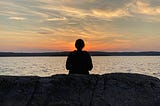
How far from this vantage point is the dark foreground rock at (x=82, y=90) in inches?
370

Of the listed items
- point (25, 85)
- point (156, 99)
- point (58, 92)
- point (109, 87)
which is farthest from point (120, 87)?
point (25, 85)

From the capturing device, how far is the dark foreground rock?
9.39 meters

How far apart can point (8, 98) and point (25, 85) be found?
53 centimetres

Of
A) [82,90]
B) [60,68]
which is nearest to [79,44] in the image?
[82,90]

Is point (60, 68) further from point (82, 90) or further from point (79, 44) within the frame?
point (82, 90)

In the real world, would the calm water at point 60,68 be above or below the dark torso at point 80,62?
below

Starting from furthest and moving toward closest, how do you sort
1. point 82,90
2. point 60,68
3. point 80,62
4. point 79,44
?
point 60,68 → point 79,44 → point 80,62 → point 82,90

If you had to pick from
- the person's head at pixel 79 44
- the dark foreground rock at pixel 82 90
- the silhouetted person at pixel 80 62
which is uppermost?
the person's head at pixel 79 44

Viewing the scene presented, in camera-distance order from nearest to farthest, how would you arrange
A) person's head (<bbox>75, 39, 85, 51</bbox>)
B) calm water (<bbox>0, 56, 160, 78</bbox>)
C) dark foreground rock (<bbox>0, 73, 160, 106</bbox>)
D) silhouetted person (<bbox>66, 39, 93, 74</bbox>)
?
dark foreground rock (<bbox>0, 73, 160, 106</bbox>) → silhouetted person (<bbox>66, 39, 93, 74</bbox>) → person's head (<bbox>75, 39, 85, 51</bbox>) → calm water (<bbox>0, 56, 160, 78</bbox>)

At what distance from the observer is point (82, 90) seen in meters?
9.60

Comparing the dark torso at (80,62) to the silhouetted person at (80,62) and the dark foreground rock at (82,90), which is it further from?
the dark foreground rock at (82,90)

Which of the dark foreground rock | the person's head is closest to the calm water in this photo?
the person's head

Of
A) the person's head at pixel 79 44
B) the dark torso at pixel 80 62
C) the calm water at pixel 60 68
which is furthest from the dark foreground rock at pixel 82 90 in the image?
the calm water at pixel 60 68

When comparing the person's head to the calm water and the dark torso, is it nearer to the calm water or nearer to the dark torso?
the dark torso
